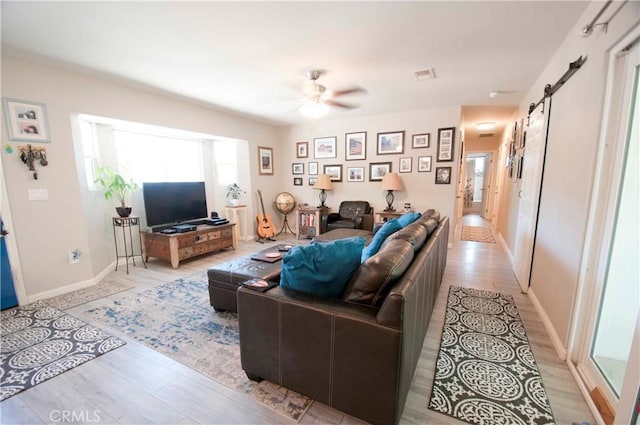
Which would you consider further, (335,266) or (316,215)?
(316,215)

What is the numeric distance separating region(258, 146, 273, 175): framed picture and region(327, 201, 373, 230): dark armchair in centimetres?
184

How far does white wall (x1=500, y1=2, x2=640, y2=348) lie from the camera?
5.32 ft

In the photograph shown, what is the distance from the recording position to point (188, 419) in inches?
54.0

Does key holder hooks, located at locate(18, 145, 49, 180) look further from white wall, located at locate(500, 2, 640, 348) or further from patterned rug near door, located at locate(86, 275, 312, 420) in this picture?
white wall, located at locate(500, 2, 640, 348)

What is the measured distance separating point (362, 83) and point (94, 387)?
376cm

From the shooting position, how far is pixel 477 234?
5.91m

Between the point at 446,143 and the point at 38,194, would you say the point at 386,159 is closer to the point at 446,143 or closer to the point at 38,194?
the point at 446,143

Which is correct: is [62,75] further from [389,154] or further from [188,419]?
[389,154]

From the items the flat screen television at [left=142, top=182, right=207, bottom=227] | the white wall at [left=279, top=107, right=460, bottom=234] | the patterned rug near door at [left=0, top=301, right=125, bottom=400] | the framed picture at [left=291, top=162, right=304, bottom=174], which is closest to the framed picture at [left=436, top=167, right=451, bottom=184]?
the white wall at [left=279, top=107, right=460, bottom=234]

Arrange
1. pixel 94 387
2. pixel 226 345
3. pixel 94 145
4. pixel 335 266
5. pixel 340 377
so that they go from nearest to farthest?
pixel 340 377 < pixel 335 266 < pixel 94 387 < pixel 226 345 < pixel 94 145

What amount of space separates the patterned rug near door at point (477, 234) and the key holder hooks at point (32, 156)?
666 cm

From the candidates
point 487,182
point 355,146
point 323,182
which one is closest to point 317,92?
point 355,146

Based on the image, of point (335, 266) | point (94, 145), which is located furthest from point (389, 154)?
point (94, 145)

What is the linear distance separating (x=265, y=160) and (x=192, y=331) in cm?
416
